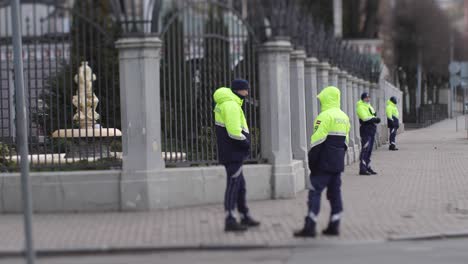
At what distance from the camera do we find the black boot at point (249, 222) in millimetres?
11617

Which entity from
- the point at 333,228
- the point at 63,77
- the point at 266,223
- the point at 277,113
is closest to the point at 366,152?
the point at 277,113

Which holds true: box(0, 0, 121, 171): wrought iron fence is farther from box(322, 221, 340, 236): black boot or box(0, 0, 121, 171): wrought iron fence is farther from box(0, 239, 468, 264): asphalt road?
box(322, 221, 340, 236): black boot

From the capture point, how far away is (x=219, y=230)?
11477 mm

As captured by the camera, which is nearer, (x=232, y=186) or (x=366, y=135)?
(x=232, y=186)

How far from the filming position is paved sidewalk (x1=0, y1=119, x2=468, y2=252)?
10.7 m

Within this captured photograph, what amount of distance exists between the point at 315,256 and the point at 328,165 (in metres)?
1.44

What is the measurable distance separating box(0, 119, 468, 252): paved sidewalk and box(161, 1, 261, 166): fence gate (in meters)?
1.13

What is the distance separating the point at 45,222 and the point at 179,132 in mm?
2732

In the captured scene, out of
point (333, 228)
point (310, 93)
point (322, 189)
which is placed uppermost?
point (310, 93)

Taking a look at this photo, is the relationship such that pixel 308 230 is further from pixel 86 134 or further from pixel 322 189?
pixel 86 134

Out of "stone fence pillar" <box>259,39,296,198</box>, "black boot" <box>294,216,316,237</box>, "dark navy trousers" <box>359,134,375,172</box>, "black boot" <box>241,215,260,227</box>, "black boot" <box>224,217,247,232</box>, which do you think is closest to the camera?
"black boot" <box>294,216,316,237</box>

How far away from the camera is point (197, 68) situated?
1435cm

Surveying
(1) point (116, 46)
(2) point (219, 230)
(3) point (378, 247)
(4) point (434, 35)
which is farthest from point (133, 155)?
(4) point (434, 35)

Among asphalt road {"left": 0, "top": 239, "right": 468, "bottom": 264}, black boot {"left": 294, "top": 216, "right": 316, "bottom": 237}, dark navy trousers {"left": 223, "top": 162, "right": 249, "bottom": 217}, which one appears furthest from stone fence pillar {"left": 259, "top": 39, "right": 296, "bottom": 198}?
asphalt road {"left": 0, "top": 239, "right": 468, "bottom": 264}
